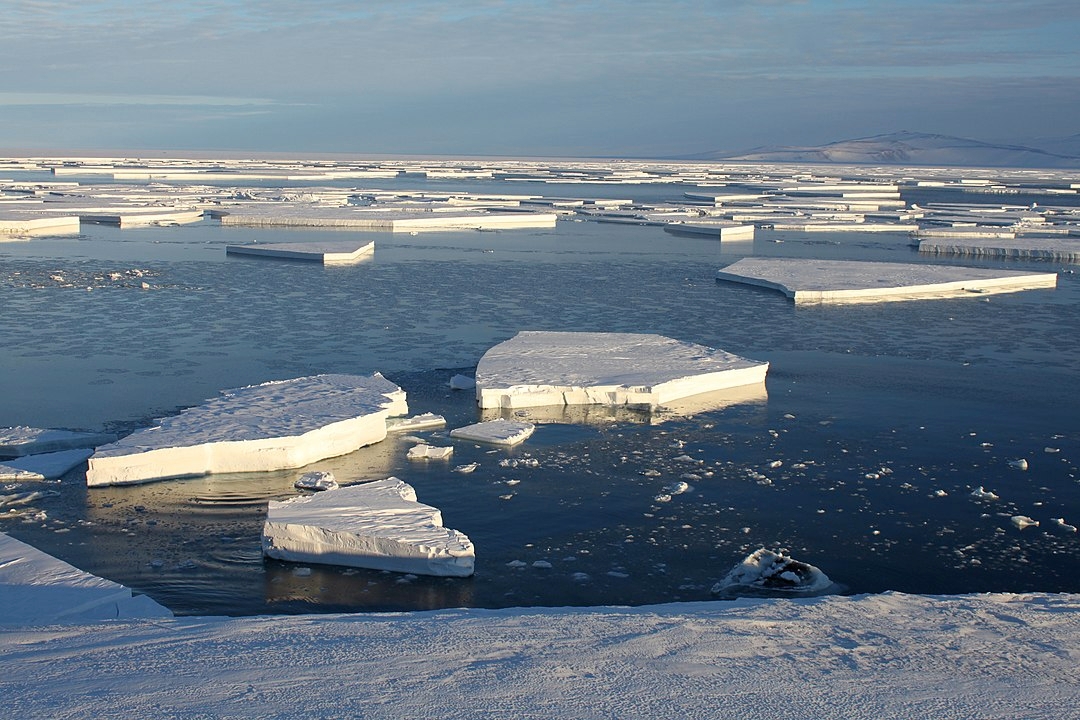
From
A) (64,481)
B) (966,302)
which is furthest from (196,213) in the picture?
(64,481)

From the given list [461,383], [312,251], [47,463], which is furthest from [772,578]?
[312,251]

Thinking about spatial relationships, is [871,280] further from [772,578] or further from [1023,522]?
[772,578]

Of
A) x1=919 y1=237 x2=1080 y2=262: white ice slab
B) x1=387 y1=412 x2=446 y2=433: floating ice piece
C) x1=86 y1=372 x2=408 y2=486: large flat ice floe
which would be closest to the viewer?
x1=86 y1=372 x2=408 y2=486: large flat ice floe

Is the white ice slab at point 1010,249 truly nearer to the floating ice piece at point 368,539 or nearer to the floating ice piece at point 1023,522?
the floating ice piece at point 1023,522

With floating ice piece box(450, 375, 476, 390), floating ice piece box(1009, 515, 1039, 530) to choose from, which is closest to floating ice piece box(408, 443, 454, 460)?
floating ice piece box(450, 375, 476, 390)

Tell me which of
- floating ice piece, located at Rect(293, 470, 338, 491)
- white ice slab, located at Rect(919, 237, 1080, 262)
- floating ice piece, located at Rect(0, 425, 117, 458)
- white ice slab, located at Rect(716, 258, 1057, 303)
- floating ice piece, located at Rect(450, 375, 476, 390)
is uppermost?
white ice slab, located at Rect(919, 237, 1080, 262)

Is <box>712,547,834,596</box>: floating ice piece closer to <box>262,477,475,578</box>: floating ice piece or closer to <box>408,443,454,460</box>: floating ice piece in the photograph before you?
<box>262,477,475,578</box>: floating ice piece

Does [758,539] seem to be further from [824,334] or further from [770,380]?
[824,334]

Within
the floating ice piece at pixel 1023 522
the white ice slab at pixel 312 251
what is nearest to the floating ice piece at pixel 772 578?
the floating ice piece at pixel 1023 522
